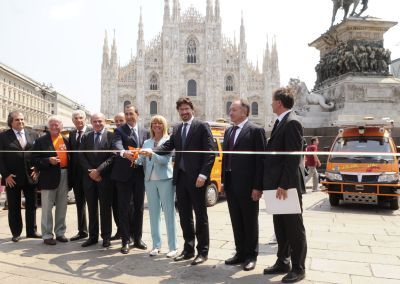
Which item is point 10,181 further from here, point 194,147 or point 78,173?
point 194,147

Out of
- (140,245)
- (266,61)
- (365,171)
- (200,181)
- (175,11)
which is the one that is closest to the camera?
(200,181)

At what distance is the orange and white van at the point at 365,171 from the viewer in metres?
7.26

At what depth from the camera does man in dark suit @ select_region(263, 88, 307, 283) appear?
12.0 feet

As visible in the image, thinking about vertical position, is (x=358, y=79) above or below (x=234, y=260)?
above

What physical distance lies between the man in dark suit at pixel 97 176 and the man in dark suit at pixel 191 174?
3.02 ft

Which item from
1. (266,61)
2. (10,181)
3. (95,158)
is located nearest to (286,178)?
(95,158)

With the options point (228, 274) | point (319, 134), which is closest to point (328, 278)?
point (228, 274)

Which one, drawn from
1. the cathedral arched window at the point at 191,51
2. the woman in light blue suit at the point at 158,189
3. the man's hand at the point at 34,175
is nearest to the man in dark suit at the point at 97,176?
the woman in light blue suit at the point at 158,189

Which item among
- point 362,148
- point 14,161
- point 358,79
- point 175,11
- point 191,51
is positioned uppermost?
point 175,11

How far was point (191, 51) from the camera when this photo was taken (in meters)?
59.4

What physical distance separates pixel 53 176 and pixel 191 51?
55793 mm

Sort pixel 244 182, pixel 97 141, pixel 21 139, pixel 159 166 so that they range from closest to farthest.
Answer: pixel 244 182 → pixel 159 166 → pixel 97 141 → pixel 21 139

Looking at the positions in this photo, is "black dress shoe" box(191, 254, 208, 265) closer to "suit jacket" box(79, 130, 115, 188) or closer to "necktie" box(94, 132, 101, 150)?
"suit jacket" box(79, 130, 115, 188)

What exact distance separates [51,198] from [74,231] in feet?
2.74
